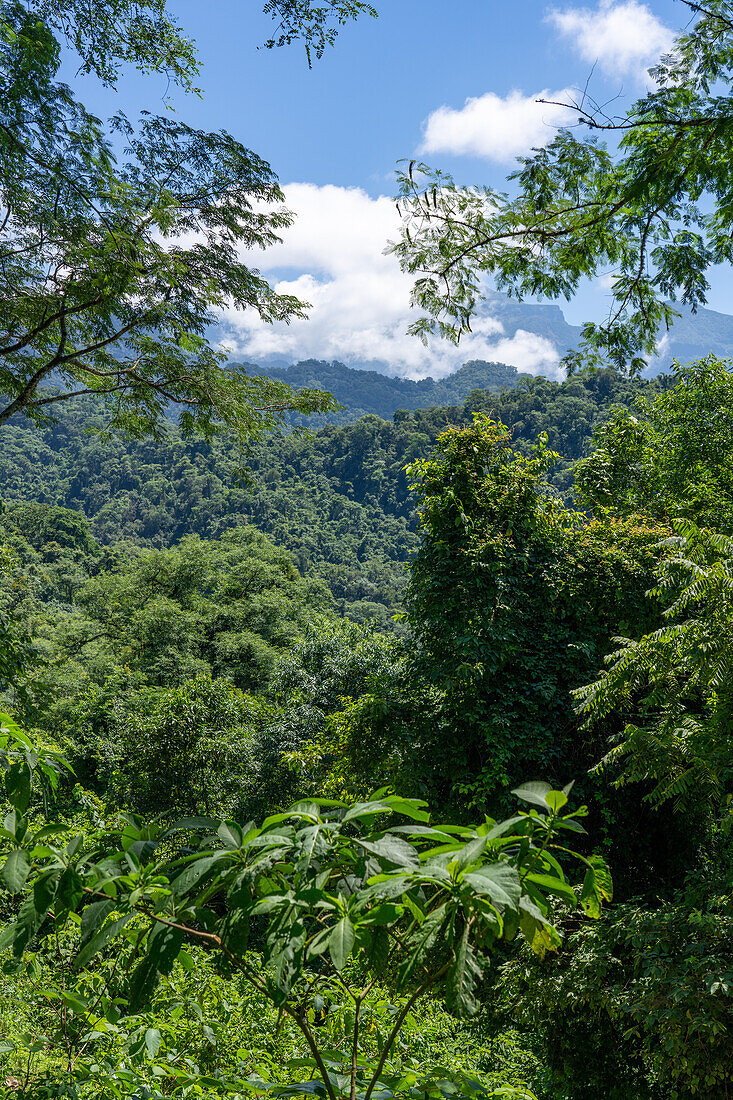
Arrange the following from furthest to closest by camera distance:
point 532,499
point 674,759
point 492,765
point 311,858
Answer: point 532,499 → point 492,765 → point 674,759 → point 311,858

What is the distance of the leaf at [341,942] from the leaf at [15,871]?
1.18 feet

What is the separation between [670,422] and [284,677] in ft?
28.3

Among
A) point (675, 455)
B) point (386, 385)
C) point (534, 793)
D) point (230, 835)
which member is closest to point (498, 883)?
point (534, 793)

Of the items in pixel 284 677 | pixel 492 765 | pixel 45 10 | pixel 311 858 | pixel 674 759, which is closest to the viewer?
pixel 311 858

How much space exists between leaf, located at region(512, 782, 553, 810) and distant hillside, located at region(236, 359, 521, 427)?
432 feet

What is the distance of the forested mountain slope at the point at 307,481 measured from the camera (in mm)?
43094

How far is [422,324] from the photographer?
4.30m

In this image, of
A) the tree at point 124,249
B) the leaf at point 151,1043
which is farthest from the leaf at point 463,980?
the tree at point 124,249

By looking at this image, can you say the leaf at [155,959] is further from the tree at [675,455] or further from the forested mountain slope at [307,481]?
the forested mountain slope at [307,481]

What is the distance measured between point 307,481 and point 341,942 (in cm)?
5556

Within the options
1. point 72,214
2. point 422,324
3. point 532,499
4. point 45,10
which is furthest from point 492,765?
point 45,10

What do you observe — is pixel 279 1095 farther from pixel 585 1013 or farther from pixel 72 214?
pixel 72 214

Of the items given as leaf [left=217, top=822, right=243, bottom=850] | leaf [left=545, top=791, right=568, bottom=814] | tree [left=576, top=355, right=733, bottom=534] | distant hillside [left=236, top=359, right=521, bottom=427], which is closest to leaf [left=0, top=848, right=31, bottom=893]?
leaf [left=217, top=822, right=243, bottom=850]

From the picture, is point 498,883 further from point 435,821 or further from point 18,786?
point 435,821
